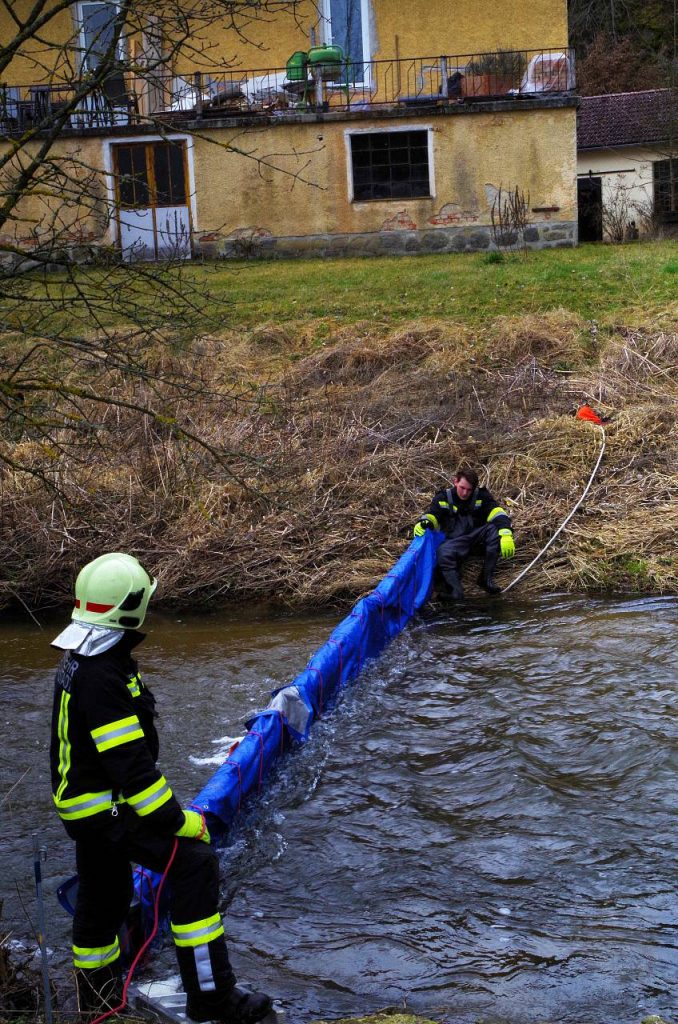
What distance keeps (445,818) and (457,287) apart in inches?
504

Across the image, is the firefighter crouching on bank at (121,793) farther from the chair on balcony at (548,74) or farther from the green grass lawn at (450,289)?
the chair on balcony at (548,74)

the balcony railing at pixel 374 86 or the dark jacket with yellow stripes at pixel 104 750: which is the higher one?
the balcony railing at pixel 374 86

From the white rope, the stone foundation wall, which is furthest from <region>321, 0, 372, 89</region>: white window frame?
the white rope

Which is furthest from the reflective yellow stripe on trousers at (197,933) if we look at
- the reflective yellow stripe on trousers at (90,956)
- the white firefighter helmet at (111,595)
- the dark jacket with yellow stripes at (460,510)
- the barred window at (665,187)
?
the barred window at (665,187)

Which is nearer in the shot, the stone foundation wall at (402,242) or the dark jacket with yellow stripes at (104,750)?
the dark jacket with yellow stripes at (104,750)

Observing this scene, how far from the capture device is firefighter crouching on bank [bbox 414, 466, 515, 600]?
420 inches

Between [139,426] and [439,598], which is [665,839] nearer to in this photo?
[439,598]

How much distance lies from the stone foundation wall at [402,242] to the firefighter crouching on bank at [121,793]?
733 inches

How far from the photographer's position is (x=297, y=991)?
4.85 metres

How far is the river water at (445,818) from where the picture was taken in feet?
16.1

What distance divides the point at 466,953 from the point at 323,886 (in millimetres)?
973

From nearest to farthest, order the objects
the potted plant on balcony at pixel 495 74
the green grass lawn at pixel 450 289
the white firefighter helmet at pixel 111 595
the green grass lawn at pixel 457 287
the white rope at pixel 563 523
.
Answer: the white firefighter helmet at pixel 111 595, the white rope at pixel 563 523, the green grass lawn at pixel 450 289, the green grass lawn at pixel 457 287, the potted plant on balcony at pixel 495 74

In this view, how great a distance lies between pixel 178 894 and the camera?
4.34 meters

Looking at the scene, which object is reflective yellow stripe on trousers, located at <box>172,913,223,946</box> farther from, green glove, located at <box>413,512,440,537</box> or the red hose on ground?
green glove, located at <box>413,512,440,537</box>
